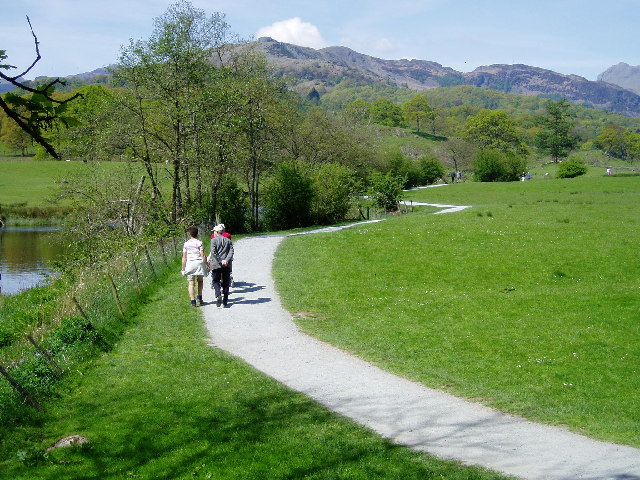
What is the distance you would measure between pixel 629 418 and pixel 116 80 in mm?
31778

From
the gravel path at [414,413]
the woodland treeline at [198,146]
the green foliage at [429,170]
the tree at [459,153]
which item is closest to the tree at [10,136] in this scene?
the green foliage at [429,170]

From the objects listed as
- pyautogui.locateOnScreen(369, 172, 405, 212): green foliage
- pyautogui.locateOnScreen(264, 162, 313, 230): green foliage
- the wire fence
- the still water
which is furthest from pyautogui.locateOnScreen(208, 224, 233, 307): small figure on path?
pyautogui.locateOnScreen(369, 172, 405, 212): green foliage

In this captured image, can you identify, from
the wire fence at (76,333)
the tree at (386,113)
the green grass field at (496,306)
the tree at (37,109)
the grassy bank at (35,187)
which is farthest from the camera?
the tree at (386,113)

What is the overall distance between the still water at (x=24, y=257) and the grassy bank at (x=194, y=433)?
67.4 ft

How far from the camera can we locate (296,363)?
505 inches

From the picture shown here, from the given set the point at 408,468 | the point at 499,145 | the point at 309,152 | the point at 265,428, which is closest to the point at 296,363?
the point at 265,428

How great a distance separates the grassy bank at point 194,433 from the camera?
7.75 meters

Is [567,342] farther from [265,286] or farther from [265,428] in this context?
[265,286]

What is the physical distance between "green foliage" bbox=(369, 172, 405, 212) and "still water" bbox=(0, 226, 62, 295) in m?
23.5

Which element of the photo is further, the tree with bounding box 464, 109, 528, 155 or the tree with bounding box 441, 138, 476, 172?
the tree with bounding box 464, 109, 528, 155

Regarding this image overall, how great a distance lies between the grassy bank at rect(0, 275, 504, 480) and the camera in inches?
305

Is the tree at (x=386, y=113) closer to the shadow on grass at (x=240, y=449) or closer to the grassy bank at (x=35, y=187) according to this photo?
the grassy bank at (x=35, y=187)

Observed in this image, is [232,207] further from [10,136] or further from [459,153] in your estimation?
[10,136]

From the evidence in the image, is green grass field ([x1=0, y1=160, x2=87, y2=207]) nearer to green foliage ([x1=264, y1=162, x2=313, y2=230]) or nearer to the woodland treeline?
the woodland treeline
